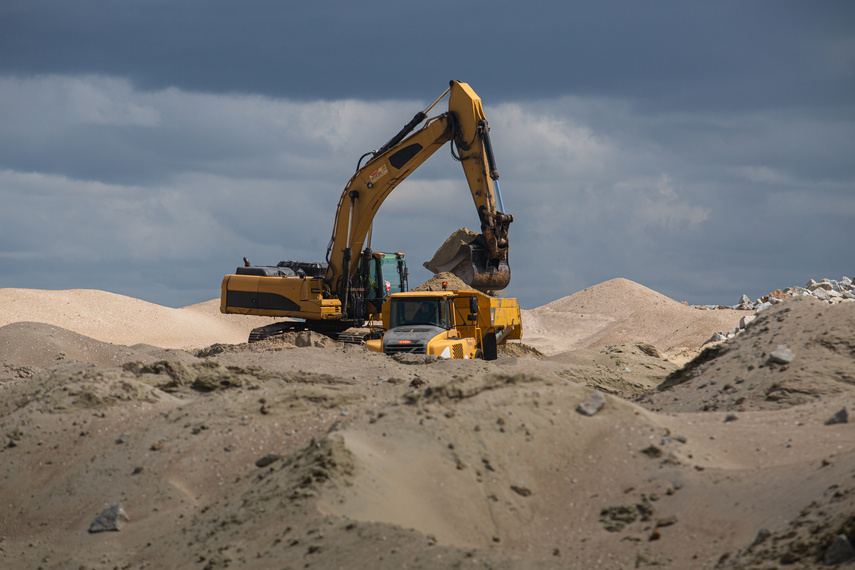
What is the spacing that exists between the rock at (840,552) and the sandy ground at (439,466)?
10cm

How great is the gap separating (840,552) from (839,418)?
3101 mm

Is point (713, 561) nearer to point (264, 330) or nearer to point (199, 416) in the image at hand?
point (199, 416)

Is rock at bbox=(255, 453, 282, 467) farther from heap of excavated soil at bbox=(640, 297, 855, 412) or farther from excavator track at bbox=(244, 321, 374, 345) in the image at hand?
excavator track at bbox=(244, 321, 374, 345)

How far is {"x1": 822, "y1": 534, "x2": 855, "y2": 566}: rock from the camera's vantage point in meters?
5.05

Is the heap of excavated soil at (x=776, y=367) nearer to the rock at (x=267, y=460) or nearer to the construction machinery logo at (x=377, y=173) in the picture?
the rock at (x=267, y=460)

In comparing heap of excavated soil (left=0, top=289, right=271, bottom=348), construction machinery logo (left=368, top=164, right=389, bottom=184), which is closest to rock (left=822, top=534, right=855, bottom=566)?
construction machinery logo (left=368, top=164, right=389, bottom=184)

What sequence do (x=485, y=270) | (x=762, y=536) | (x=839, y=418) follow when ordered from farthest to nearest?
(x=485, y=270)
(x=839, y=418)
(x=762, y=536)

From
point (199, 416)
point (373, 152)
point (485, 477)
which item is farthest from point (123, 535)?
point (373, 152)

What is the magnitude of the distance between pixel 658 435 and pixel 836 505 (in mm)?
2170

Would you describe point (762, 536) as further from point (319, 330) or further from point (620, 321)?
point (620, 321)

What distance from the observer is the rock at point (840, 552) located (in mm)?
5051

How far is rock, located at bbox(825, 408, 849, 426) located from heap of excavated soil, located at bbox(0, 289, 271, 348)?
23.2 m

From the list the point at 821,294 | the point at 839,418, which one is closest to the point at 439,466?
the point at 839,418

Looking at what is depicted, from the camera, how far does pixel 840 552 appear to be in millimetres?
5074
